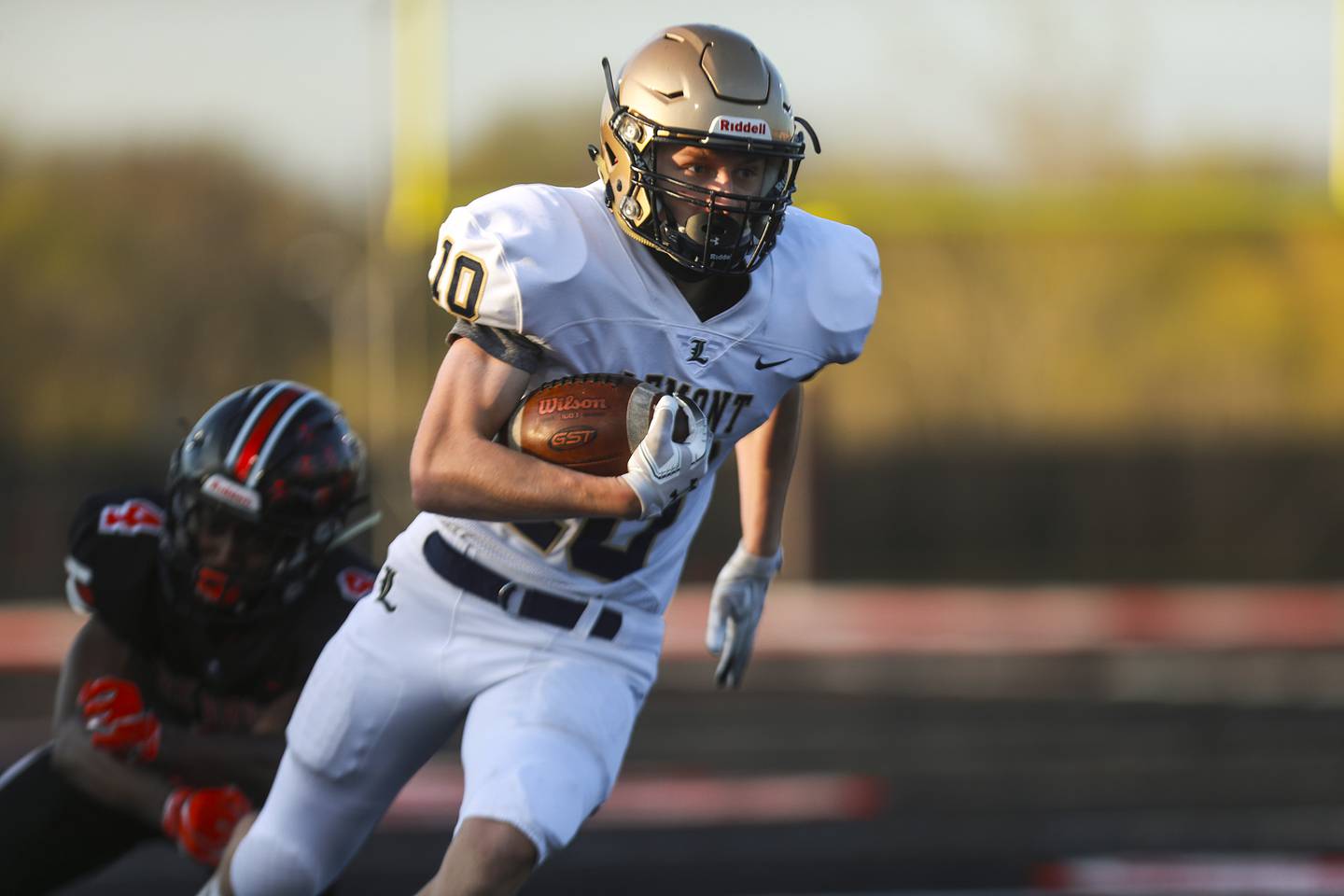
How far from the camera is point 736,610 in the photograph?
356cm

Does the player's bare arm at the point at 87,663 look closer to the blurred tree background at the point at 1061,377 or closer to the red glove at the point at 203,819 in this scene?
the red glove at the point at 203,819

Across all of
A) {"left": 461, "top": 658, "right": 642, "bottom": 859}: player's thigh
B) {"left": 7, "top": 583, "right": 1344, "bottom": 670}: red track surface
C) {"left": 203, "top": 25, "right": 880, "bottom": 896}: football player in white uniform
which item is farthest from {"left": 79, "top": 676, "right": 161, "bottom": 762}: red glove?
{"left": 7, "top": 583, "right": 1344, "bottom": 670}: red track surface

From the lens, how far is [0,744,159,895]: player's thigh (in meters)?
3.62

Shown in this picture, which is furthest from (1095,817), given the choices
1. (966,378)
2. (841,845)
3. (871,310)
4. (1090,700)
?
(966,378)

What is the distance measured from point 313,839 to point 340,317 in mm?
13637

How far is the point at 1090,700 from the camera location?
34.9 ft

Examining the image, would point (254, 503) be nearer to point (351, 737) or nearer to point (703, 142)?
point (351, 737)

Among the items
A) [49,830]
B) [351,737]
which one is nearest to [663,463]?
[351,737]

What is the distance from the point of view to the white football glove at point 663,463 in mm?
2783

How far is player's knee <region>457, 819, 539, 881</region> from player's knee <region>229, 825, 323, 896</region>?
52cm

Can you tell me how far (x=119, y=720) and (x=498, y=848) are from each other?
1.16 meters

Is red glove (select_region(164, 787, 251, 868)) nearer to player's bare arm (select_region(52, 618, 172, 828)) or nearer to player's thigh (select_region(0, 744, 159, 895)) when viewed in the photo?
player's bare arm (select_region(52, 618, 172, 828))

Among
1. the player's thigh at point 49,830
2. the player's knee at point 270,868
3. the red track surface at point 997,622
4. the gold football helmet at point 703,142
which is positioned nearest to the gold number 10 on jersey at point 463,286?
the gold football helmet at point 703,142

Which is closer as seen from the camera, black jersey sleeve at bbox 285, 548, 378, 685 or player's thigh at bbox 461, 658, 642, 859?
player's thigh at bbox 461, 658, 642, 859
